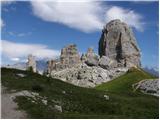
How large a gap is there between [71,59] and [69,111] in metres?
143

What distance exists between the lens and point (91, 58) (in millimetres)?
180875

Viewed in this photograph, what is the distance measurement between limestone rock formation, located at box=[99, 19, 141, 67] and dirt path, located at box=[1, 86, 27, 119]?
131927mm

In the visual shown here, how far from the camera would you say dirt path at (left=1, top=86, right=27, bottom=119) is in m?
42.8

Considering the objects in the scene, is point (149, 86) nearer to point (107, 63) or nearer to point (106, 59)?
point (107, 63)

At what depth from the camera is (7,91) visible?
55.2 metres

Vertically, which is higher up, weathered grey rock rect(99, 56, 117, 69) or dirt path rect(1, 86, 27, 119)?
weathered grey rock rect(99, 56, 117, 69)

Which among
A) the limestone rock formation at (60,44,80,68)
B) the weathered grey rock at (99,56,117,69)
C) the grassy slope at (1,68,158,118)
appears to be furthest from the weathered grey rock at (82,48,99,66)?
the grassy slope at (1,68,158,118)

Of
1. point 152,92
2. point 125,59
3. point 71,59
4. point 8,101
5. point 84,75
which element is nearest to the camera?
point 8,101

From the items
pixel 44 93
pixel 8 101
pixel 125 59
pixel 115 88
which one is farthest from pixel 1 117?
pixel 125 59

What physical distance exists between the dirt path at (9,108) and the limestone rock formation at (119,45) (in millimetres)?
131927

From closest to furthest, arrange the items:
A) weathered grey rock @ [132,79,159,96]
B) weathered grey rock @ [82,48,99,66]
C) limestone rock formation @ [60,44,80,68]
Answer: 1. weathered grey rock @ [132,79,159,96]
2. weathered grey rock @ [82,48,99,66]
3. limestone rock formation @ [60,44,80,68]

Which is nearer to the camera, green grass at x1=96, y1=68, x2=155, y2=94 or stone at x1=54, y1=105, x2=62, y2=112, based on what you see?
stone at x1=54, y1=105, x2=62, y2=112

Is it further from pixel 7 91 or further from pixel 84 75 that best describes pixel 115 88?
pixel 7 91

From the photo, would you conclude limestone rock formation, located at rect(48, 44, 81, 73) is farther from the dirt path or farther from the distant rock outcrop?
the dirt path
